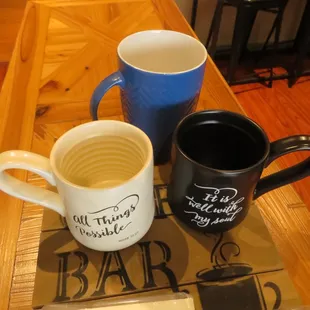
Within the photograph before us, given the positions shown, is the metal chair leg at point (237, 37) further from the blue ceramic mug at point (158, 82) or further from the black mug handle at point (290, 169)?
the black mug handle at point (290, 169)

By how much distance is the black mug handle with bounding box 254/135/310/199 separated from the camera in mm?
350

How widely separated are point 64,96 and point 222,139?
31 cm

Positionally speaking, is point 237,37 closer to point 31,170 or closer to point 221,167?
point 221,167

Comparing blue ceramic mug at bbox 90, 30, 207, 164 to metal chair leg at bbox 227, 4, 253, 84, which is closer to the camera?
blue ceramic mug at bbox 90, 30, 207, 164

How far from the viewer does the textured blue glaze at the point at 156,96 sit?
412mm

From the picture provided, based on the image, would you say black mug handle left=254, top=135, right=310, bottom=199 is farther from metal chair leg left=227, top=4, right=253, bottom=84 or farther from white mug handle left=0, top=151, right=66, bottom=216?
metal chair leg left=227, top=4, right=253, bottom=84

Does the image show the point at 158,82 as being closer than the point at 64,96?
Yes

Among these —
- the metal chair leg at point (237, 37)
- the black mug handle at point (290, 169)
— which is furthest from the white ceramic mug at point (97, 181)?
the metal chair leg at point (237, 37)

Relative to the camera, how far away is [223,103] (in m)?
0.61

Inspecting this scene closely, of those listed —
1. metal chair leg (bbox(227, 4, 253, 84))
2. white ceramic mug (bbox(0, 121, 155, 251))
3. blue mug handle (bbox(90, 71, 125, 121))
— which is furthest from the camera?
metal chair leg (bbox(227, 4, 253, 84))

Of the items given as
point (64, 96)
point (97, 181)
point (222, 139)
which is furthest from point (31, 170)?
point (64, 96)

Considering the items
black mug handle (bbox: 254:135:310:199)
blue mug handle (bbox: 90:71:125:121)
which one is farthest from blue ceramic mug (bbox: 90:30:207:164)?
black mug handle (bbox: 254:135:310:199)

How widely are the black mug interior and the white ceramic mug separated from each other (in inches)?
2.2

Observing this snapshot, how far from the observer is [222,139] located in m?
0.41
